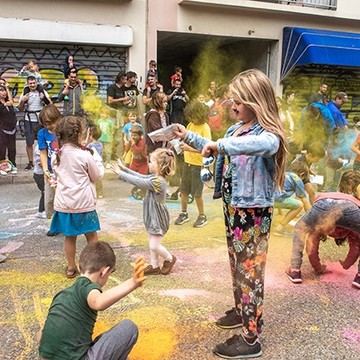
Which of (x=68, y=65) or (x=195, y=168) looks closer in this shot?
(x=195, y=168)

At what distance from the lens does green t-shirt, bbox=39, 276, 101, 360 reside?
1.96 metres

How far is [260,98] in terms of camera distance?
7.32ft

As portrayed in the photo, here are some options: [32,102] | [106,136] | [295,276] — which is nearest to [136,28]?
[32,102]

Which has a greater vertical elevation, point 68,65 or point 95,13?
point 95,13

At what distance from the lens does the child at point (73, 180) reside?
3.42m

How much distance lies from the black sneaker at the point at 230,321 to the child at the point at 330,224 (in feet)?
2.94

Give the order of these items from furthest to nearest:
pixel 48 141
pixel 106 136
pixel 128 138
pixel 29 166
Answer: pixel 29 166, pixel 106 136, pixel 128 138, pixel 48 141

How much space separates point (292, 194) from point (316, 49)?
743 centimetres

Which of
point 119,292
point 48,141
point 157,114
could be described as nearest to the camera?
point 119,292

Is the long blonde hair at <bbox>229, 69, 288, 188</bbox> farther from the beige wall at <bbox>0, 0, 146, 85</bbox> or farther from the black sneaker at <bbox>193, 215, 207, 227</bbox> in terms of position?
the beige wall at <bbox>0, 0, 146, 85</bbox>

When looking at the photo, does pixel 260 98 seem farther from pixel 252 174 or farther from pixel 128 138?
pixel 128 138

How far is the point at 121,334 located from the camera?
2.12 metres

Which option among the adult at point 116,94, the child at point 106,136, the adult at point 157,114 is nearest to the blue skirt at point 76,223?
the adult at point 157,114

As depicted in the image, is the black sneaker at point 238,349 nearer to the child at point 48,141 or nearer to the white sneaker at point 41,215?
the child at point 48,141
